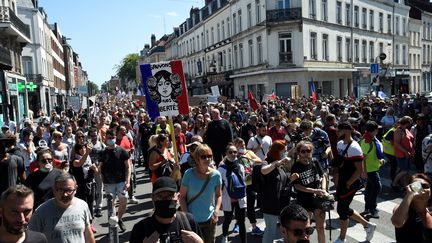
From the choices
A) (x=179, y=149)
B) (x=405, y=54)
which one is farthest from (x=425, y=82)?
(x=179, y=149)

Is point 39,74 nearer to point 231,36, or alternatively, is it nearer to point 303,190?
point 231,36

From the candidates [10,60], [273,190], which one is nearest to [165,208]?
[273,190]

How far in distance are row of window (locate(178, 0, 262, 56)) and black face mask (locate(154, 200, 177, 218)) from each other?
3121cm

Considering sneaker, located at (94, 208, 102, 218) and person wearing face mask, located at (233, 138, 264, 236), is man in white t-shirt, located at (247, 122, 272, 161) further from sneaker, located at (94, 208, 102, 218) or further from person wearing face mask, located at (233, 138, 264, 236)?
sneaker, located at (94, 208, 102, 218)

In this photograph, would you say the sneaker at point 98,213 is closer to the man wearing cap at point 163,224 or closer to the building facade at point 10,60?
the man wearing cap at point 163,224

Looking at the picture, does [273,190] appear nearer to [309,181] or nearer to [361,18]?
[309,181]

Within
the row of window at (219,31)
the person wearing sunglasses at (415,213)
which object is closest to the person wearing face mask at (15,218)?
the person wearing sunglasses at (415,213)

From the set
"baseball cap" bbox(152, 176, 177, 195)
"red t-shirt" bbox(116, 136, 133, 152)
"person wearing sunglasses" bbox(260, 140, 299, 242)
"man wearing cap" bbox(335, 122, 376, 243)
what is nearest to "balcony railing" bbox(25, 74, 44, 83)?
"red t-shirt" bbox(116, 136, 133, 152)

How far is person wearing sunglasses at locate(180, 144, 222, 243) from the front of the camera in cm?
466

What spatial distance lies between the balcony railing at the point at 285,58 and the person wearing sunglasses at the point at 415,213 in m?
29.0

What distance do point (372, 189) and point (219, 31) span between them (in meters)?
38.1

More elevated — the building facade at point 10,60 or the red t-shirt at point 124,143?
the building facade at point 10,60

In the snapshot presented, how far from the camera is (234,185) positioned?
5586 mm

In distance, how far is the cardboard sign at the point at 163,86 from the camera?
6781 mm
